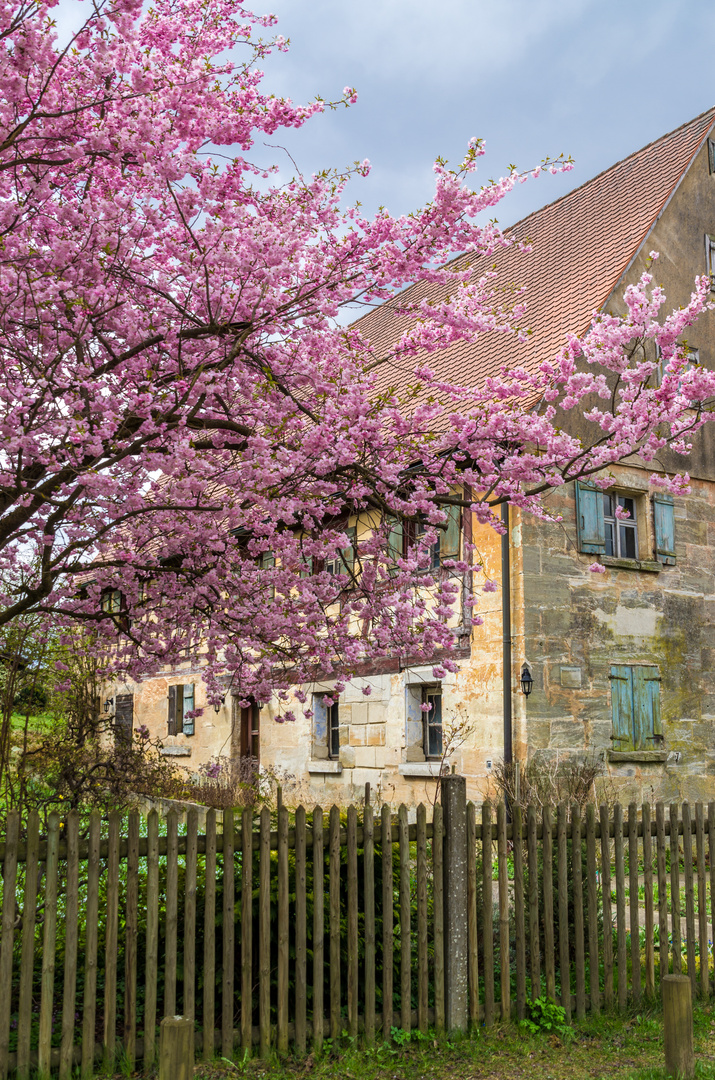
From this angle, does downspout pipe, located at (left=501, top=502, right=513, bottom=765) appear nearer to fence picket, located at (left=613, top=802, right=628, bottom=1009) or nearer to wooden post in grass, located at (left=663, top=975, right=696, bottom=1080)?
fence picket, located at (left=613, top=802, right=628, bottom=1009)

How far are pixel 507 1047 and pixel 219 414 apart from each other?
4137 mm

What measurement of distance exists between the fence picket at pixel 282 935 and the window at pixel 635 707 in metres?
8.31

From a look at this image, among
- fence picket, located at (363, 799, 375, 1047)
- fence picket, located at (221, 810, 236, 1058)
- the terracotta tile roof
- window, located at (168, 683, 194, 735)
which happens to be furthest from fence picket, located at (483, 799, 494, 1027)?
window, located at (168, 683, 194, 735)

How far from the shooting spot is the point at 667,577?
1315cm

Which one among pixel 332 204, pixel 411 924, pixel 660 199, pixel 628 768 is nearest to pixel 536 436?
pixel 332 204

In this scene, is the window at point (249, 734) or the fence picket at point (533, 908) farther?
the window at point (249, 734)

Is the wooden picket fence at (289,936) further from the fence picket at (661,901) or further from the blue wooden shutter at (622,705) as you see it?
the blue wooden shutter at (622,705)

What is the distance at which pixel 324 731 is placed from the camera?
1509 cm

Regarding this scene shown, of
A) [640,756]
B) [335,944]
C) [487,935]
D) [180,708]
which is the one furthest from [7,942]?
[180,708]

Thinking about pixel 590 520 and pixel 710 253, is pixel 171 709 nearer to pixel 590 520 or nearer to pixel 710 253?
pixel 590 520

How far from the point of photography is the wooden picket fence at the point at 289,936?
4.16 m

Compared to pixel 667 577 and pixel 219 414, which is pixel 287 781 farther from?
pixel 219 414

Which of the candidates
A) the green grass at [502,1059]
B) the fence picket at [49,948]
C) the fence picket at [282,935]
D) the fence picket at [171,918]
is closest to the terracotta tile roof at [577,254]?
the green grass at [502,1059]

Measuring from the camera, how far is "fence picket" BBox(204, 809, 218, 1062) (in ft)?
14.4
